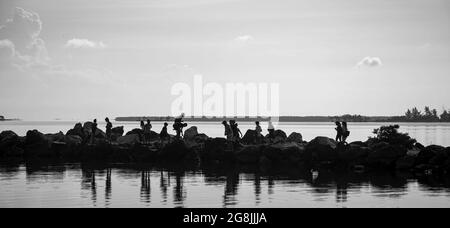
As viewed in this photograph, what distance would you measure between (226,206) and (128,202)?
432 centimetres

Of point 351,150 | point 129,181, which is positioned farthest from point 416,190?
point 129,181

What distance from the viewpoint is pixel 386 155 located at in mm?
41250

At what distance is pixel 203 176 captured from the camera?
122ft

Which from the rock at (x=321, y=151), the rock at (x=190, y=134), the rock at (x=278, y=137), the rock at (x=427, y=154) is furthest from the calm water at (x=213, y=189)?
the rock at (x=190, y=134)

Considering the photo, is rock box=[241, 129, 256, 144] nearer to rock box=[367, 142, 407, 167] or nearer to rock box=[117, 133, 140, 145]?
rock box=[117, 133, 140, 145]

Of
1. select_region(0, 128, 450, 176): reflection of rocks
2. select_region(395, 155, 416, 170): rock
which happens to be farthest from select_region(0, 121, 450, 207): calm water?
select_region(0, 128, 450, 176): reflection of rocks

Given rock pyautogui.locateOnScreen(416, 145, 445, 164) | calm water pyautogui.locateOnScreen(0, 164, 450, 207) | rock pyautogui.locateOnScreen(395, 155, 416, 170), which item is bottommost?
calm water pyautogui.locateOnScreen(0, 164, 450, 207)

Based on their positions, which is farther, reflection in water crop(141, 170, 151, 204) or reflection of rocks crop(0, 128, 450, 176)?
reflection of rocks crop(0, 128, 450, 176)

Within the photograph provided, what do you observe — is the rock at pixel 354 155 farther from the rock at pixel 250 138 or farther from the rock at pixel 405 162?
the rock at pixel 250 138

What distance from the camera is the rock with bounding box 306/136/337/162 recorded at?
42928 mm

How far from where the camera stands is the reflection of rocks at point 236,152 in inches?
1618

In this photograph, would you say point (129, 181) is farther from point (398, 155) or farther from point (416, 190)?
point (398, 155)

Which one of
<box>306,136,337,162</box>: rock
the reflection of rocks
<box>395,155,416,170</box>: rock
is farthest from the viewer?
<box>306,136,337,162</box>: rock

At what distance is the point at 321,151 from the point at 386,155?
14.8ft
